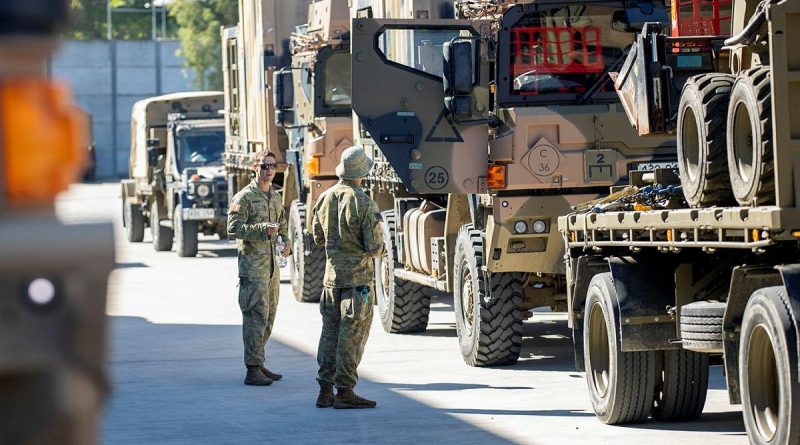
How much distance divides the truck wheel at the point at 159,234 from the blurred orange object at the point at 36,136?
2676 cm

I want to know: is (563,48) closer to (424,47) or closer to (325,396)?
(424,47)

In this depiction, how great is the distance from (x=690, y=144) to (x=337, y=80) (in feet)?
34.0

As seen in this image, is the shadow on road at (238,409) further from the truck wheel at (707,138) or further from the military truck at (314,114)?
the military truck at (314,114)

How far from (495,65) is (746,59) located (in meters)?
4.19

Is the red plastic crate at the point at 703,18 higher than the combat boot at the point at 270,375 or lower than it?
higher

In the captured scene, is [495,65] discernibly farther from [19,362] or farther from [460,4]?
[19,362]

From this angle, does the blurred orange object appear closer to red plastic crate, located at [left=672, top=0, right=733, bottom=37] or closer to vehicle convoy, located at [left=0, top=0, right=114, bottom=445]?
vehicle convoy, located at [left=0, top=0, right=114, bottom=445]

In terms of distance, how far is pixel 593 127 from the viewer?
12.3m

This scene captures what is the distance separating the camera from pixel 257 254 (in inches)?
485

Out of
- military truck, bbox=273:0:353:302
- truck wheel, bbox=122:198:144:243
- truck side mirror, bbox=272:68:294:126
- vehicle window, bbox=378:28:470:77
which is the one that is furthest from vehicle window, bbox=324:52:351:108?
truck wheel, bbox=122:198:144:243

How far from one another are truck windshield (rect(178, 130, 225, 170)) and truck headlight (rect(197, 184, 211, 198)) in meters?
1.34

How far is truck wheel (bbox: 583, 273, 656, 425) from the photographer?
9500 mm

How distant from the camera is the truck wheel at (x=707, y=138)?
314 inches

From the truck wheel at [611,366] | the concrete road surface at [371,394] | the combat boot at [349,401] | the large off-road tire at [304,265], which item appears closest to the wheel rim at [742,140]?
the truck wheel at [611,366]
